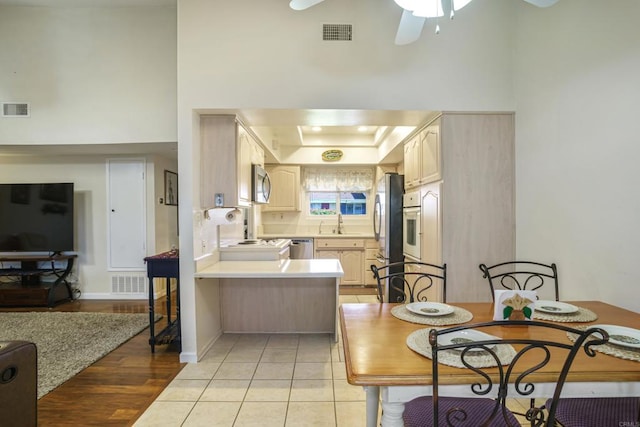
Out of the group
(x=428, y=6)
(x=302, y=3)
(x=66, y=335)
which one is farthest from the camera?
(x=66, y=335)

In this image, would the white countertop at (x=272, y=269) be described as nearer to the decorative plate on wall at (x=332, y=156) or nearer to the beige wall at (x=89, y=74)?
the beige wall at (x=89, y=74)

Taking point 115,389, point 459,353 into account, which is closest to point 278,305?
point 115,389

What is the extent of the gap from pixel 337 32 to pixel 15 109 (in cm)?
352

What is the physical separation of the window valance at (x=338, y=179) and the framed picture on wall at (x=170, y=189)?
7.46 feet

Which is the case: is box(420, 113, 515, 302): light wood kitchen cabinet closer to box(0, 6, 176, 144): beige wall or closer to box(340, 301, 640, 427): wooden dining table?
box(340, 301, 640, 427): wooden dining table

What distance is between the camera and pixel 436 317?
146cm

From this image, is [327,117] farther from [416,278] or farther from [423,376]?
[423,376]

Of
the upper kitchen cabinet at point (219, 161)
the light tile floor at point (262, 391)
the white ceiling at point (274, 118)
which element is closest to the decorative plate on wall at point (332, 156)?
the white ceiling at point (274, 118)

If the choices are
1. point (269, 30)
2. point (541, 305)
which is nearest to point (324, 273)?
point (541, 305)

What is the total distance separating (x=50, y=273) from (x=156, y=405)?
11.4ft

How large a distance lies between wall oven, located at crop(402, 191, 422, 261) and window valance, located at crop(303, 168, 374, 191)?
6.80 feet

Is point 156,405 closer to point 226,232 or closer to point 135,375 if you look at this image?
point 135,375

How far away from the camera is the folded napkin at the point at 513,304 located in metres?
1.37

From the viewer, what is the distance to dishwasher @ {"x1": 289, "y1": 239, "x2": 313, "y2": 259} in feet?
16.1
